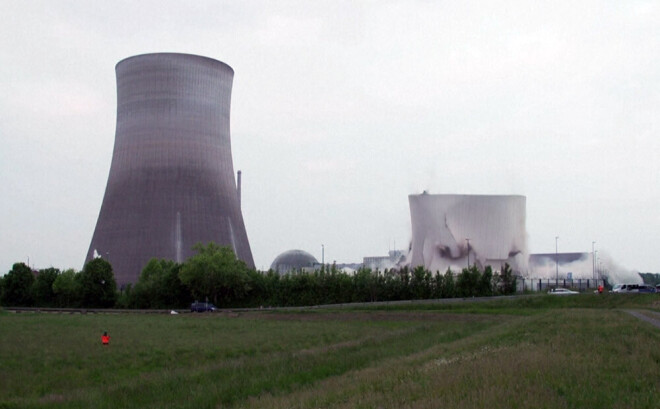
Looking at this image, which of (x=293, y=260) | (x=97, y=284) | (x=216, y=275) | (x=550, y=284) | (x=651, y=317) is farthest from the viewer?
(x=293, y=260)

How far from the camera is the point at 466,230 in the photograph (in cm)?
5225

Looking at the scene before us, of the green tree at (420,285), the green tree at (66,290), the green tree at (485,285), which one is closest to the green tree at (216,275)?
the green tree at (66,290)

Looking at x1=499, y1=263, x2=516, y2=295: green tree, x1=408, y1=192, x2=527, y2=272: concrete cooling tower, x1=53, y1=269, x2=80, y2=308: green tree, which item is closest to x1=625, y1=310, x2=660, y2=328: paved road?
x1=499, y1=263, x2=516, y2=295: green tree

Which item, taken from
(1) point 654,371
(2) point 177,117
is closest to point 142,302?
(2) point 177,117

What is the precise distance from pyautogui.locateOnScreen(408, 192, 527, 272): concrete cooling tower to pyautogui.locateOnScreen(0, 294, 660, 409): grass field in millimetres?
31298

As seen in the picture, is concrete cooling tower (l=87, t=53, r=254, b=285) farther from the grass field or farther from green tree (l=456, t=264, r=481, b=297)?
the grass field

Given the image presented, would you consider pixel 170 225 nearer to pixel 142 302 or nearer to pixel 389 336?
pixel 142 302

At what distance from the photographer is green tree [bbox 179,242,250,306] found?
4469 centimetres

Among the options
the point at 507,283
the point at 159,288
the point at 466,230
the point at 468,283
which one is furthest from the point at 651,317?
the point at 159,288

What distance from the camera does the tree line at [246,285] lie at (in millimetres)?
44938

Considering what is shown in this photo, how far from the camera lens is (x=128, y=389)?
10633mm

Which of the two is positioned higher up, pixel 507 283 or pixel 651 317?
pixel 507 283

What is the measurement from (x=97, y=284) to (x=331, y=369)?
3709cm

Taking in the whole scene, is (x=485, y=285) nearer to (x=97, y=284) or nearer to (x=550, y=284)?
(x=550, y=284)
